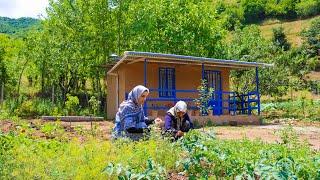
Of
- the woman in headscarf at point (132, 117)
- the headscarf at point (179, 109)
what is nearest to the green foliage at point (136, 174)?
the woman in headscarf at point (132, 117)

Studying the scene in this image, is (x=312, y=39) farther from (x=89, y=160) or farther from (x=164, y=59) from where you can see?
(x=89, y=160)

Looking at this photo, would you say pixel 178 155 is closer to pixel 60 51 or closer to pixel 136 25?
pixel 136 25

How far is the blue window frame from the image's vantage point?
65.2 ft

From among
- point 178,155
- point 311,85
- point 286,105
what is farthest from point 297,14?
point 178,155

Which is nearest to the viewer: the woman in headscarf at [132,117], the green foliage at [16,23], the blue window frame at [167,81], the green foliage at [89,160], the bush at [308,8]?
the green foliage at [89,160]

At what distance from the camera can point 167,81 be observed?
20.0m

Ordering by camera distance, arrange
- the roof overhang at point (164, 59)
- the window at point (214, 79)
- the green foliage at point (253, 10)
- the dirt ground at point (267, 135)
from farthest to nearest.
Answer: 1. the green foliage at point (253, 10)
2. the window at point (214, 79)
3. the roof overhang at point (164, 59)
4. the dirt ground at point (267, 135)

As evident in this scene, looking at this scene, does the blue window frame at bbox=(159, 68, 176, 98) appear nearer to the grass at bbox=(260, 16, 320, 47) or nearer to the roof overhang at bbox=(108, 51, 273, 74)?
the roof overhang at bbox=(108, 51, 273, 74)

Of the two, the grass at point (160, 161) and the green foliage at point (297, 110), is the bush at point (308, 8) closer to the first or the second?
the green foliage at point (297, 110)

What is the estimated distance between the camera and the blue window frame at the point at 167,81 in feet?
65.2

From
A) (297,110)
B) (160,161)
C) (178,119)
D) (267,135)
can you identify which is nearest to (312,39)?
(297,110)

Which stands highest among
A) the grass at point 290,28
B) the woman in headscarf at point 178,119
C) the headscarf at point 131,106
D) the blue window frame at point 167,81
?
the grass at point 290,28

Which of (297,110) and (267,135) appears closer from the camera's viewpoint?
(267,135)

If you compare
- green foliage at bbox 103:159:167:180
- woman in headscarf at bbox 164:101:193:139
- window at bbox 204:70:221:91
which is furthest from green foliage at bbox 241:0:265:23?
green foliage at bbox 103:159:167:180
